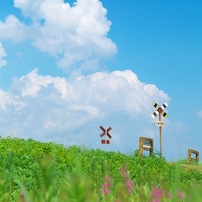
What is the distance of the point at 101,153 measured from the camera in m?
16.1

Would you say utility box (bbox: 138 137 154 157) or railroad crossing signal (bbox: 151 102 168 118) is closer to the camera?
utility box (bbox: 138 137 154 157)

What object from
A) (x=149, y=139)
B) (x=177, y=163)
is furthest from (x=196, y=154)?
(x=177, y=163)

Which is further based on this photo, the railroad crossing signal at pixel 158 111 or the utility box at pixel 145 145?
the railroad crossing signal at pixel 158 111

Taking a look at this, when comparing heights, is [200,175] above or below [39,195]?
above

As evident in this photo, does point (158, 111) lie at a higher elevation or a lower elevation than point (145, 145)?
higher

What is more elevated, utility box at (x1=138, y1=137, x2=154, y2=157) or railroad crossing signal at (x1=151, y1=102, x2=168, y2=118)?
railroad crossing signal at (x1=151, y1=102, x2=168, y2=118)

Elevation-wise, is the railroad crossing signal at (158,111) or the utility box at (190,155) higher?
the railroad crossing signal at (158,111)

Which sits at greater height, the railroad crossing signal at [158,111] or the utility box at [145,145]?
the railroad crossing signal at [158,111]

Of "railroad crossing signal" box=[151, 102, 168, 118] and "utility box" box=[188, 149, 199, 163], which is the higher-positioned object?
"railroad crossing signal" box=[151, 102, 168, 118]

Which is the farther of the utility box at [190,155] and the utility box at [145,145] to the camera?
the utility box at [190,155]

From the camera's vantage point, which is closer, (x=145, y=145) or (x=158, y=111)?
(x=145, y=145)

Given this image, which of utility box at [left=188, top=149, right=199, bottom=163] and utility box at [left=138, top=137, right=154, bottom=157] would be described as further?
utility box at [left=188, top=149, right=199, bottom=163]

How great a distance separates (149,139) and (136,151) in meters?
0.89

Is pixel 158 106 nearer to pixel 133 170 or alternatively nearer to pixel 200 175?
pixel 200 175
